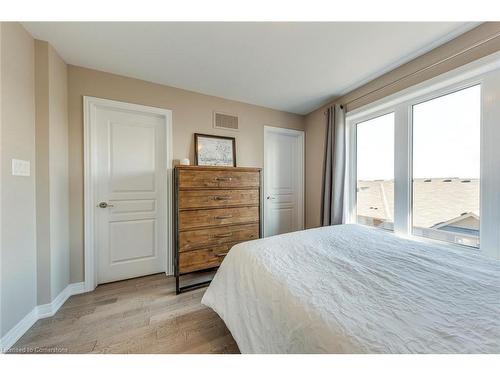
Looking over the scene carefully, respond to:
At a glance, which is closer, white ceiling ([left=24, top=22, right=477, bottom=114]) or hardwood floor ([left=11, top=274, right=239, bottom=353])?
hardwood floor ([left=11, top=274, right=239, bottom=353])

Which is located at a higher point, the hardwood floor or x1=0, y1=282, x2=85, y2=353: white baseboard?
x1=0, y1=282, x2=85, y2=353: white baseboard

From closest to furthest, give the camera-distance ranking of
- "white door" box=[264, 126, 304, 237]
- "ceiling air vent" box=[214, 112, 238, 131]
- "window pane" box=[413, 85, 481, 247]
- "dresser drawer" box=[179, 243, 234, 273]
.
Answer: "window pane" box=[413, 85, 481, 247] < "dresser drawer" box=[179, 243, 234, 273] < "ceiling air vent" box=[214, 112, 238, 131] < "white door" box=[264, 126, 304, 237]

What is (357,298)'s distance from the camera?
31.1 inches

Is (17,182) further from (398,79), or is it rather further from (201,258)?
(398,79)

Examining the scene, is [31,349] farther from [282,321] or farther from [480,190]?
[480,190]

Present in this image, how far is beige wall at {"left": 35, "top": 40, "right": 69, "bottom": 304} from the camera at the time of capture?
5.25ft

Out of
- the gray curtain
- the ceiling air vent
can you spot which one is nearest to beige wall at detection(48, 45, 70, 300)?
the ceiling air vent

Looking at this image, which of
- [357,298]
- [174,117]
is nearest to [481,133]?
[357,298]

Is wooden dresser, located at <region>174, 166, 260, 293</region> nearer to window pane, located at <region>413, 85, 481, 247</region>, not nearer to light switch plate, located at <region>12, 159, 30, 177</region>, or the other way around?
light switch plate, located at <region>12, 159, 30, 177</region>

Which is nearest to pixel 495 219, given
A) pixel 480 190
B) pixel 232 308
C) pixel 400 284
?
pixel 480 190

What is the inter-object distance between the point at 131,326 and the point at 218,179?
1.48 metres

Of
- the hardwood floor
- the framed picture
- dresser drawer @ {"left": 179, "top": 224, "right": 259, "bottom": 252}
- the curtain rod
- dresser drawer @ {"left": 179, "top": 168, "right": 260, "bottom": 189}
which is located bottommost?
the hardwood floor

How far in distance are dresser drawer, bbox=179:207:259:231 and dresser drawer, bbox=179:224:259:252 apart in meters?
0.06

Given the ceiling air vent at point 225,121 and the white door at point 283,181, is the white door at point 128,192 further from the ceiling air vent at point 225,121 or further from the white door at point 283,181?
the white door at point 283,181
